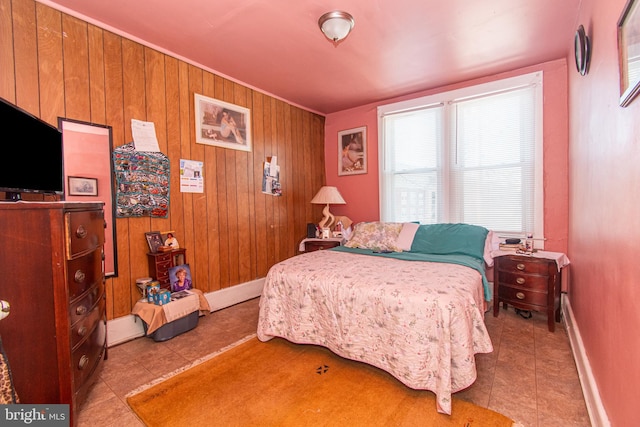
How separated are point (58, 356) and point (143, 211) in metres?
1.41

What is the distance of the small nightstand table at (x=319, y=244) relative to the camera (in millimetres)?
3768

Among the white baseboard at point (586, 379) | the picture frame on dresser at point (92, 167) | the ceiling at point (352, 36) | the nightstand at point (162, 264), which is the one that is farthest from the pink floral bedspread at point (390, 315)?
the ceiling at point (352, 36)

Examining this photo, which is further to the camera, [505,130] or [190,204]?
[505,130]

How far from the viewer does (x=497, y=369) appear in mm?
1966

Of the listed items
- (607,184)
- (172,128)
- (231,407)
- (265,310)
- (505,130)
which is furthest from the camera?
(505,130)

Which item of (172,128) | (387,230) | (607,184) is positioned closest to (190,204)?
(172,128)

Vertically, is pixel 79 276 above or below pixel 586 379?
above

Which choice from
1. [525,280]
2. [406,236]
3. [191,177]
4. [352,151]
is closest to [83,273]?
[191,177]

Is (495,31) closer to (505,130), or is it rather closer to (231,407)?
(505,130)

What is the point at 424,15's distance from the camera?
2.20 m

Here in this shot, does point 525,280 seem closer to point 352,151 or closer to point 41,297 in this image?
point 352,151

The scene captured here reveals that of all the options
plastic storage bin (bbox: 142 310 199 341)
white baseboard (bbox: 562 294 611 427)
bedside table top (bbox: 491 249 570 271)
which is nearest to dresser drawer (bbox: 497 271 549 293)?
bedside table top (bbox: 491 249 570 271)

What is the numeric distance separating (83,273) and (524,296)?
3.29 meters

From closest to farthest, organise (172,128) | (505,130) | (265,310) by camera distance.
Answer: (265,310), (172,128), (505,130)
